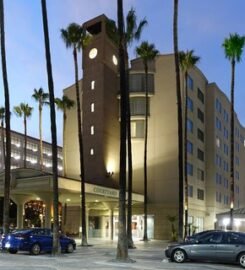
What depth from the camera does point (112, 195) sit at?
47.7 meters

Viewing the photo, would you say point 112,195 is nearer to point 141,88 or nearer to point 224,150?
point 141,88

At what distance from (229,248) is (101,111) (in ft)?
126

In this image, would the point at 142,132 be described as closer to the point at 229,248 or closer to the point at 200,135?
the point at 200,135

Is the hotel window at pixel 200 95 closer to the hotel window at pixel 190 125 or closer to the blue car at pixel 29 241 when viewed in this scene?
the hotel window at pixel 190 125

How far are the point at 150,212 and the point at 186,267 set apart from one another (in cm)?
3785

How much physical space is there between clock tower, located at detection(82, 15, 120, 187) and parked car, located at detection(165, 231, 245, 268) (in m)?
35.0

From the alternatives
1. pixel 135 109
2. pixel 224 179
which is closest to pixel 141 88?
pixel 135 109

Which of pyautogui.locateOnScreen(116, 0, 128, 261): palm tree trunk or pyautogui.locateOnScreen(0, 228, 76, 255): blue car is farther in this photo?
pyautogui.locateOnScreen(0, 228, 76, 255): blue car

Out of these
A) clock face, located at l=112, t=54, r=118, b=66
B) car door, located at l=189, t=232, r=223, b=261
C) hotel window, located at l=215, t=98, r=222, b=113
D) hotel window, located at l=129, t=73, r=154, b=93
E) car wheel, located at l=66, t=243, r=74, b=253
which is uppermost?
clock face, located at l=112, t=54, r=118, b=66

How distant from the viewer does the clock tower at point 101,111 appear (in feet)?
192

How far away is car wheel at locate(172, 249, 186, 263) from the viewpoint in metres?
22.8

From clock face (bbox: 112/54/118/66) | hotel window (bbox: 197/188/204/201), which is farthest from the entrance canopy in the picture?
clock face (bbox: 112/54/118/66)

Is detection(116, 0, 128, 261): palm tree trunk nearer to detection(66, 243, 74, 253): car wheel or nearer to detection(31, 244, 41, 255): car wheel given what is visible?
detection(31, 244, 41, 255): car wheel

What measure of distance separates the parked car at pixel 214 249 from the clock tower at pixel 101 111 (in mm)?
35023
